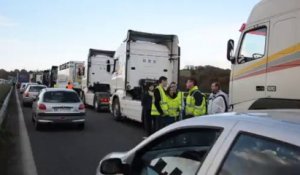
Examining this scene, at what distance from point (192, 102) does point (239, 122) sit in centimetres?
779

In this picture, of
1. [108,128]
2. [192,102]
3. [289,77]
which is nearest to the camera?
[289,77]

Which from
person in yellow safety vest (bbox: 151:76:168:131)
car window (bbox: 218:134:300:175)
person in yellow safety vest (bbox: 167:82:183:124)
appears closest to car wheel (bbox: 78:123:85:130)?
person in yellow safety vest (bbox: 151:76:168:131)

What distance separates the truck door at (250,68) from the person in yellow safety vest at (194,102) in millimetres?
1067

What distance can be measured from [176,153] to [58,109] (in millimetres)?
12509

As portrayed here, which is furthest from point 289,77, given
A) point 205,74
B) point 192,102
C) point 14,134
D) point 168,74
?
point 205,74

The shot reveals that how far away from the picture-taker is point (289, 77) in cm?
779

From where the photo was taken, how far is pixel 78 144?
12297 mm

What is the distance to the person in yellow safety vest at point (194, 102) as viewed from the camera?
10.3 metres

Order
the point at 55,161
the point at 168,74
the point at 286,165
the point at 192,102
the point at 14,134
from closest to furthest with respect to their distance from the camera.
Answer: the point at 286,165 → the point at 55,161 → the point at 192,102 → the point at 14,134 → the point at 168,74

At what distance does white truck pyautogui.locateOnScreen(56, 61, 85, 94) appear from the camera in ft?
110

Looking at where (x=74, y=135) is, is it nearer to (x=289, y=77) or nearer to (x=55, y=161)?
(x=55, y=161)

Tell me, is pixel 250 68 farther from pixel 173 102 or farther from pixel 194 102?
pixel 173 102

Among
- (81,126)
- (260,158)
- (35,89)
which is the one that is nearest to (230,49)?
(260,158)

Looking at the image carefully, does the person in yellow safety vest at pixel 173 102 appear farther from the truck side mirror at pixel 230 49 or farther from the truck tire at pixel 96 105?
the truck tire at pixel 96 105
